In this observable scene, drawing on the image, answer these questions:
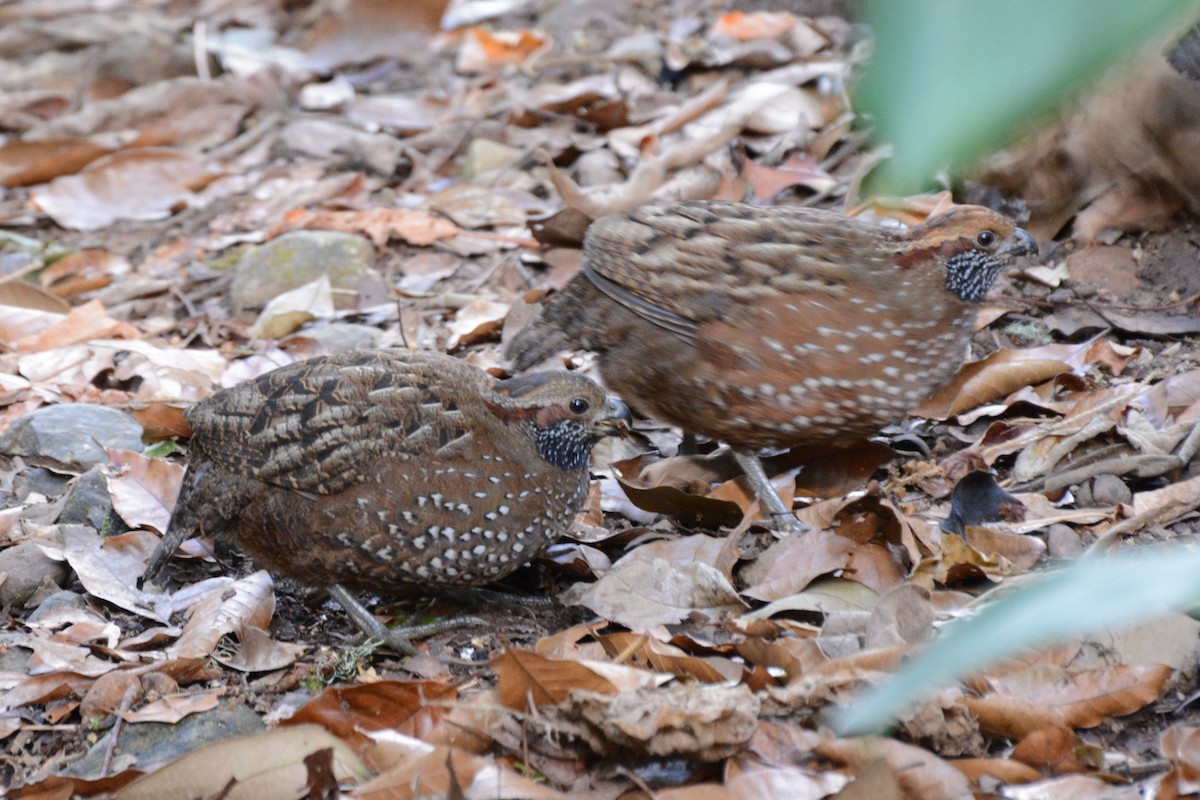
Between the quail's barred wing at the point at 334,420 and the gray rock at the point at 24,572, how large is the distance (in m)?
0.69

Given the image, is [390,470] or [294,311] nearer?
[390,470]

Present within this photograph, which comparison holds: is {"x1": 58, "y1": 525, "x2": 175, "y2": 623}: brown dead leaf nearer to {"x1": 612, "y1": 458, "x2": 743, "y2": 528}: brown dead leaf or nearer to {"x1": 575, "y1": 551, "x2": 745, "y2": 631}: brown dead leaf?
{"x1": 575, "y1": 551, "x2": 745, "y2": 631}: brown dead leaf

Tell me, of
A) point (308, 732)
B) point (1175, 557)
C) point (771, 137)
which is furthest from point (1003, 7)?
point (771, 137)

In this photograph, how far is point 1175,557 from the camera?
1433 millimetres

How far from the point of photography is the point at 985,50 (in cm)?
77

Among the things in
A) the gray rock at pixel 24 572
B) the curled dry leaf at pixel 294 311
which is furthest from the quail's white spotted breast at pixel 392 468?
the curled dry leaf at pixel 294 311

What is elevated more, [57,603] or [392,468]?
[392,468]

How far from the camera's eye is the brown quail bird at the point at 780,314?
419cm

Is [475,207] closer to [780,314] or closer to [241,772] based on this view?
[780,314]

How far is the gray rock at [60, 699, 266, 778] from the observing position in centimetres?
326

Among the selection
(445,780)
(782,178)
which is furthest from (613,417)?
(782,178)

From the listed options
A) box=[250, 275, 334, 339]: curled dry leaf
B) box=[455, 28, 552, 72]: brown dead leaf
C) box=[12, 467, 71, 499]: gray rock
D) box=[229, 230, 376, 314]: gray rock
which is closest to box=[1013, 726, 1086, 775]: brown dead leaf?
box=[12, 467, 71, 499]: gray rock

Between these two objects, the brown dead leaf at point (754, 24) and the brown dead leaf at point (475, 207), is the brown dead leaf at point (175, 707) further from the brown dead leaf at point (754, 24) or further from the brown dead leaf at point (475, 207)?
the brown dead leaf at point (754, 24)

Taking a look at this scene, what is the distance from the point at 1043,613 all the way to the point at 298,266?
5.90 meters
